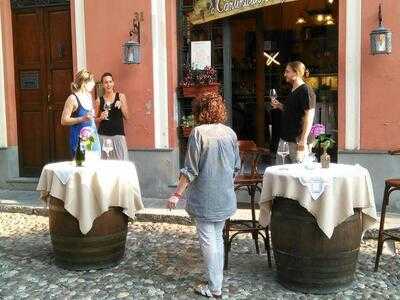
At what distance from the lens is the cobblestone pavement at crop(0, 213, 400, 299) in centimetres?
477

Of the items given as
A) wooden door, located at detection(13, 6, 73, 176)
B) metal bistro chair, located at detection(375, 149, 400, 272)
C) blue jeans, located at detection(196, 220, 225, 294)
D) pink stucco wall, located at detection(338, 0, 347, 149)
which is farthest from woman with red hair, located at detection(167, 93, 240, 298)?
wooden door, located at detection(13, 6, 73, 176)

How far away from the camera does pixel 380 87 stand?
717 centimetres

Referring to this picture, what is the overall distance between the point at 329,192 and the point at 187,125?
4102mm

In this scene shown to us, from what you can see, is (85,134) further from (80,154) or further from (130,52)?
(130,52)

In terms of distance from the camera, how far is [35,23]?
9359 mm

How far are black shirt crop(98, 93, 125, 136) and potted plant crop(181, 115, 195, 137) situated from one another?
1.10 meters

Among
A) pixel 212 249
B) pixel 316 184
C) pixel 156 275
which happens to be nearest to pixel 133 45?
pixel 156 275

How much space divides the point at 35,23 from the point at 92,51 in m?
1.44

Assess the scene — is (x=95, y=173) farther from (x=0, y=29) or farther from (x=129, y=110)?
(x=0, y=29)

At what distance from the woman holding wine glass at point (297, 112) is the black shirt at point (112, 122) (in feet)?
7.57

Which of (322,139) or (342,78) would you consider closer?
(322,139)

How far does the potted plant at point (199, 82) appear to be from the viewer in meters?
8.20

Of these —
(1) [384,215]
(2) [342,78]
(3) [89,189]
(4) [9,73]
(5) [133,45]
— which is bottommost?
(1) [384,215]

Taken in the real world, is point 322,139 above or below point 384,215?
above
